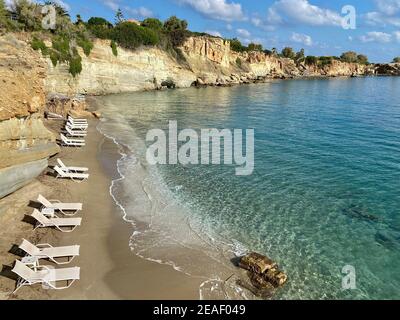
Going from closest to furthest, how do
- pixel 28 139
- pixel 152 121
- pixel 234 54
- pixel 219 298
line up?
pixel 219 298
pixel 28 139
pixel 152 121
pixel 234 54

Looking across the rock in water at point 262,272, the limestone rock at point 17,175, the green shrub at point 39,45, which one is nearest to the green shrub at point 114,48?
the green shrub at point 39,45

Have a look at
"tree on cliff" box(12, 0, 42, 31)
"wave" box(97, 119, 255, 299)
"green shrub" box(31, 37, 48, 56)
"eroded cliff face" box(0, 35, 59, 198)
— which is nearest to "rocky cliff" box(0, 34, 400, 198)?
"eroded cliff face" box(0, 35, 59, 198)

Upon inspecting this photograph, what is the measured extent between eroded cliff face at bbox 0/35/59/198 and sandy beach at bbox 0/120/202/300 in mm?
720

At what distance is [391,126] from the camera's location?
107ft

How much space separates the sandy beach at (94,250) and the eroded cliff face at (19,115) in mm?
720

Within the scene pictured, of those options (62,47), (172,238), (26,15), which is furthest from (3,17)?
(172,238)

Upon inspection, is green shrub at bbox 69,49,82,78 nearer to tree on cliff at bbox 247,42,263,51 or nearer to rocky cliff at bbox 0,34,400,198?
rocky cliff at bbox 0,34,400,198

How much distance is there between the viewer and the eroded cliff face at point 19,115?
14367 millimetres

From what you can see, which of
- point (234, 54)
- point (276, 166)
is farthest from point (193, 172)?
point (234, 54)

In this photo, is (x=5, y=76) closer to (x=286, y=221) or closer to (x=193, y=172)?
(x=193, y=172)

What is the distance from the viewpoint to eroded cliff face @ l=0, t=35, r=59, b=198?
1437cm

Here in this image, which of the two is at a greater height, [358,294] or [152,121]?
[152,121]

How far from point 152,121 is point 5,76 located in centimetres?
2094

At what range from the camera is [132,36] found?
211 feet
